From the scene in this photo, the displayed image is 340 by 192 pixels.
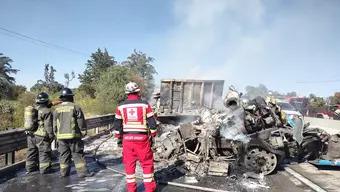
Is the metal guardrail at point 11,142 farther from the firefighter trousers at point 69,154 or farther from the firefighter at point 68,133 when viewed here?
the firefighter trousers at point 69,154

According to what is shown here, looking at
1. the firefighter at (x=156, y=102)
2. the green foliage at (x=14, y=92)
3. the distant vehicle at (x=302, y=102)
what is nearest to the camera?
the firefighter at (x=156, y=102)

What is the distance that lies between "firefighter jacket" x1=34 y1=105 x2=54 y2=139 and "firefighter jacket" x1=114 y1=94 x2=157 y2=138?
2254 mm

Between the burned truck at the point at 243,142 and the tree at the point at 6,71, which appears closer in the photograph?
the burned truck at the point at 243,142

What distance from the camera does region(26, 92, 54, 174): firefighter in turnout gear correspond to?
7820 mm

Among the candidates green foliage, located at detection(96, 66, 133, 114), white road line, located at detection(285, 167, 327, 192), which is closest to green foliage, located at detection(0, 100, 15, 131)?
green foliage, located at detection(96, 66, 133, 114)

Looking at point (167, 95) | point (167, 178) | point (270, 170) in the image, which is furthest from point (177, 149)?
point (167, 95)

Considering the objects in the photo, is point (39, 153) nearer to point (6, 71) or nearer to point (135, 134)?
point (135, 134)

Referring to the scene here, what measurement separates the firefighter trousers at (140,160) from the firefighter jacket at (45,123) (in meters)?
2.46

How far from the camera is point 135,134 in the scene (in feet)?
20.6

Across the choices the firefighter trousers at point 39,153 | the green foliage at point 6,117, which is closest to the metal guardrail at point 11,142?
the firefighter trousers at point 39,153

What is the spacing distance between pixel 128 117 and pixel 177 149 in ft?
10.3

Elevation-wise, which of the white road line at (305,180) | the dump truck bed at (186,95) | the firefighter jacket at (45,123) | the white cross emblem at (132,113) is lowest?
the white road line at (305,180)

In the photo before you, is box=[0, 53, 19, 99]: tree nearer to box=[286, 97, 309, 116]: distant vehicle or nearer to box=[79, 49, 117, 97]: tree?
box=[79, 49, 117, 97]: tree

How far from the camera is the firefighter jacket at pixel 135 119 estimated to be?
20.8 ft
